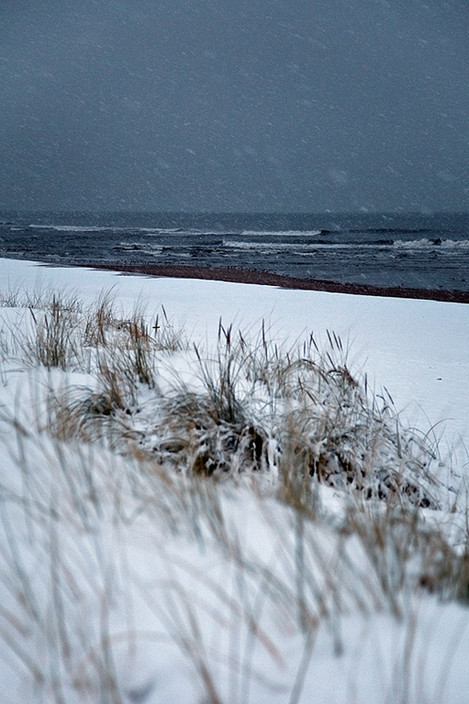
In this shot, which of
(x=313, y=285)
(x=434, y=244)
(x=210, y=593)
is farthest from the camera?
(x=434, y=244)

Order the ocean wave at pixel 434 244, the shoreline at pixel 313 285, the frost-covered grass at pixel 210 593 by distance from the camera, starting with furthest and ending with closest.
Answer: the ocean wave at pixel 434 244
the shoreline at pixel 313 285
the frost-covered grass at pixel 210 593

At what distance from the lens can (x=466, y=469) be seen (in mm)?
3260

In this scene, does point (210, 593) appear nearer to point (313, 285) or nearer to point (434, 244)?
point (313, 285)

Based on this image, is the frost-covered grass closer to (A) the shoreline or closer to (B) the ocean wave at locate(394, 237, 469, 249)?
(A) the shoreline

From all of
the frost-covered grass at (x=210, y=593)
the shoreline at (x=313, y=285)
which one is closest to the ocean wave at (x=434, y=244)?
the shoreline at (x=313, y=285)

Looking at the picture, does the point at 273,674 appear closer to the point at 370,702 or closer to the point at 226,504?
the point at 370,702

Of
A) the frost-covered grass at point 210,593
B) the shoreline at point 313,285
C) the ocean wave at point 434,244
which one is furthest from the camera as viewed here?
the ocean wave at point 434,244

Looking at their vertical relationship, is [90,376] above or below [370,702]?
above

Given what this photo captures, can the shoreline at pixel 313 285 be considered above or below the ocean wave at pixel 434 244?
below

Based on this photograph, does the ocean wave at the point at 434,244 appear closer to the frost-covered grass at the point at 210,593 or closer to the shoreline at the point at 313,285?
the shoreline at the point at 313,285

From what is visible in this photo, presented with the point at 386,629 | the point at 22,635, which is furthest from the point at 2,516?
the point at 386,629

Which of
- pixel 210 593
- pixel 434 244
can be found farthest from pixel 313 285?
Result: pixel 434 244

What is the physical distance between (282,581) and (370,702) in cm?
32

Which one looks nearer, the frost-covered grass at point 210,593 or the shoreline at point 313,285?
the frost-covered grass at point 210,593
